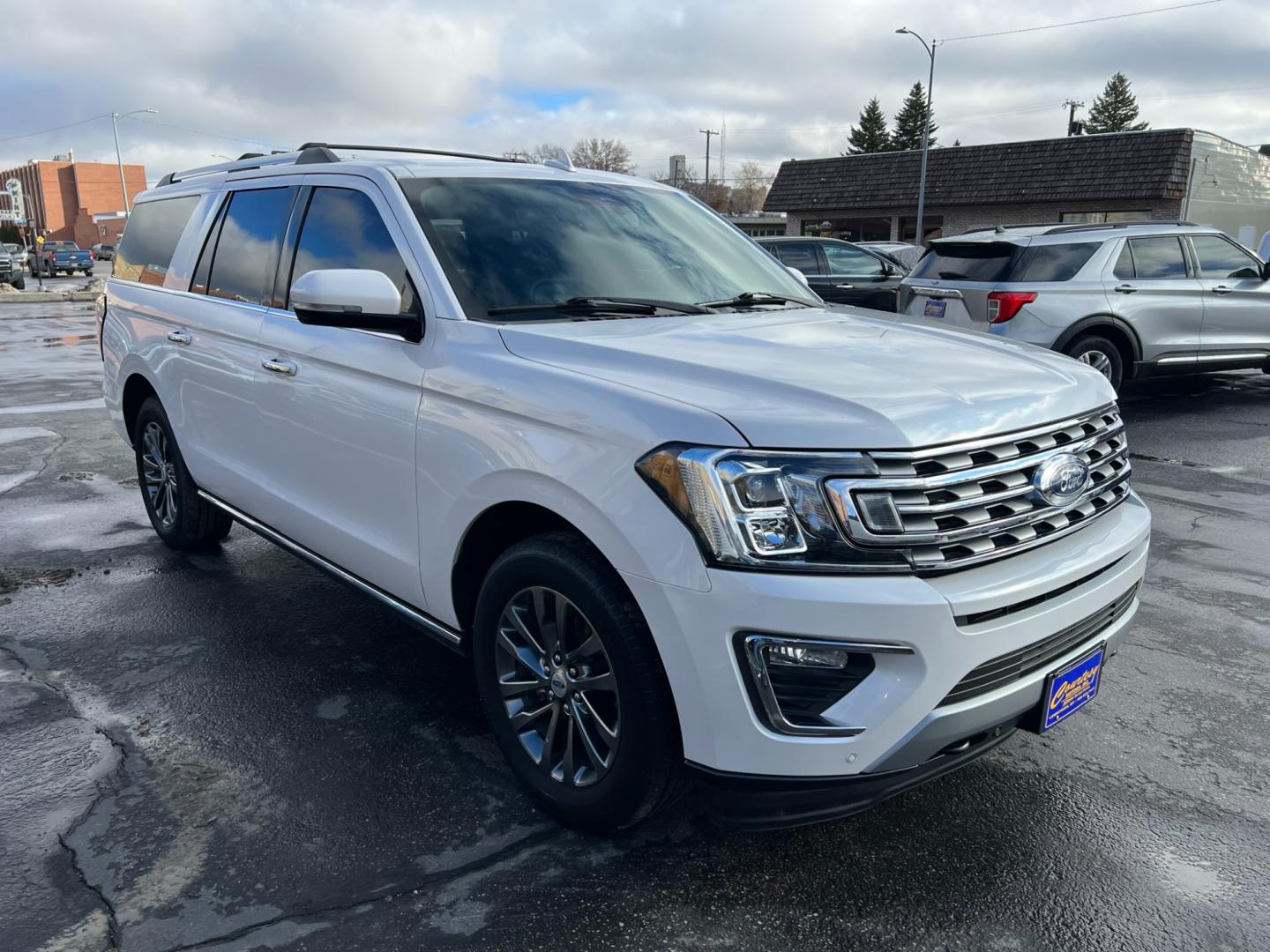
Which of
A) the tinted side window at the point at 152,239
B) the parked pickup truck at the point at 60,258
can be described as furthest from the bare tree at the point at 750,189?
the tinted side window at the point at 152,239

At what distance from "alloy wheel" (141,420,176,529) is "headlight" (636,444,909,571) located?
3976mm

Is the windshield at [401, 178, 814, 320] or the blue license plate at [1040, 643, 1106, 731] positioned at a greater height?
the windshield at [401, 178, 814, 320]

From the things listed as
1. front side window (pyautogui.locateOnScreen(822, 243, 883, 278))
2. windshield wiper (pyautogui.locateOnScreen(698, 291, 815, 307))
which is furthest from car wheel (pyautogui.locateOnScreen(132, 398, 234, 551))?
front side window (pyautogui.locateOnScreen(822, 243, 883, 278))

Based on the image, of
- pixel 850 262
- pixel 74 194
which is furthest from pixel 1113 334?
pixel 74 194

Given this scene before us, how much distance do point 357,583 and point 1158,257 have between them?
9.07m

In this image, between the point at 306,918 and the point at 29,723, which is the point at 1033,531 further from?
the point at 29,723

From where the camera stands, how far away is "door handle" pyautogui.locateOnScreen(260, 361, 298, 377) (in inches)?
149

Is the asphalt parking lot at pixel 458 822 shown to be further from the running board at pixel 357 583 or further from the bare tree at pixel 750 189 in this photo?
the bare tree at pixel 750 189

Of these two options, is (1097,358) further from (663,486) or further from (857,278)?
(663,486)

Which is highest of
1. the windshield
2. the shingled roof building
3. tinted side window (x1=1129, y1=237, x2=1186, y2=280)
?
the shingled roof building

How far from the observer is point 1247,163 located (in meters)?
32.8

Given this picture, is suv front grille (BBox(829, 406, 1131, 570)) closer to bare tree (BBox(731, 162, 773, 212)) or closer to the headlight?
the headlight

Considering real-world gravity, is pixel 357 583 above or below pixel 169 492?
above

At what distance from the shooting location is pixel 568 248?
352 cm
